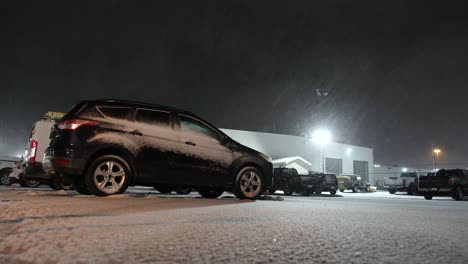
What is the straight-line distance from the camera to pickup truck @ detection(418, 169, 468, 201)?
57.2ft

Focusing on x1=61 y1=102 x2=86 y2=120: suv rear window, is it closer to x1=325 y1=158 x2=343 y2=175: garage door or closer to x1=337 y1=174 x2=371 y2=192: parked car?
x1=337 y1=174 x2=371 y2=192: parked car

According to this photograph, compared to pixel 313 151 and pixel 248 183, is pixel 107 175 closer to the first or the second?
pixel 248 183

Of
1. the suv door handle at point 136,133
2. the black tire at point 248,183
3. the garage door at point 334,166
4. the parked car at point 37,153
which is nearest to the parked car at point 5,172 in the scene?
the parked car at point 37,153


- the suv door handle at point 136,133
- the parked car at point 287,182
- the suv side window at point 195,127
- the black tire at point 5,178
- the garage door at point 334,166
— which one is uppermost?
the garage door at point 334,166

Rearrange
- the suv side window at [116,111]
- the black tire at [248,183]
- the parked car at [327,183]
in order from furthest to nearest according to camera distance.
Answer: the parked car at [327,183] → the black tire at [248,183] → the suv side window at [116,111]

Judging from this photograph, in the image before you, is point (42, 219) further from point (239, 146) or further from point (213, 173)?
point (239, 146)

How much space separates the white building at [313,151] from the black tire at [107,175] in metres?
31.8

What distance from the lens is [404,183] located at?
2777 cm

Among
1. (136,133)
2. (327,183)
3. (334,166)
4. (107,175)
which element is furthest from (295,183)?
(334,166)

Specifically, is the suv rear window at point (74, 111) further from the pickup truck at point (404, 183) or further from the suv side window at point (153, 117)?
the pickup truck at point (404, 183)

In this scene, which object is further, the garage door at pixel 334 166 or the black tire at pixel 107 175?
the garage door at pixel 334 166

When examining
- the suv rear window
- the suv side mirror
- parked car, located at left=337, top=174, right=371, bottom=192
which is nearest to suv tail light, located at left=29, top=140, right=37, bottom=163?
the suv rear window

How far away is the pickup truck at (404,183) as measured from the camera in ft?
87.6

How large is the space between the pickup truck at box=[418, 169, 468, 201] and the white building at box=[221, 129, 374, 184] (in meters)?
22.8
